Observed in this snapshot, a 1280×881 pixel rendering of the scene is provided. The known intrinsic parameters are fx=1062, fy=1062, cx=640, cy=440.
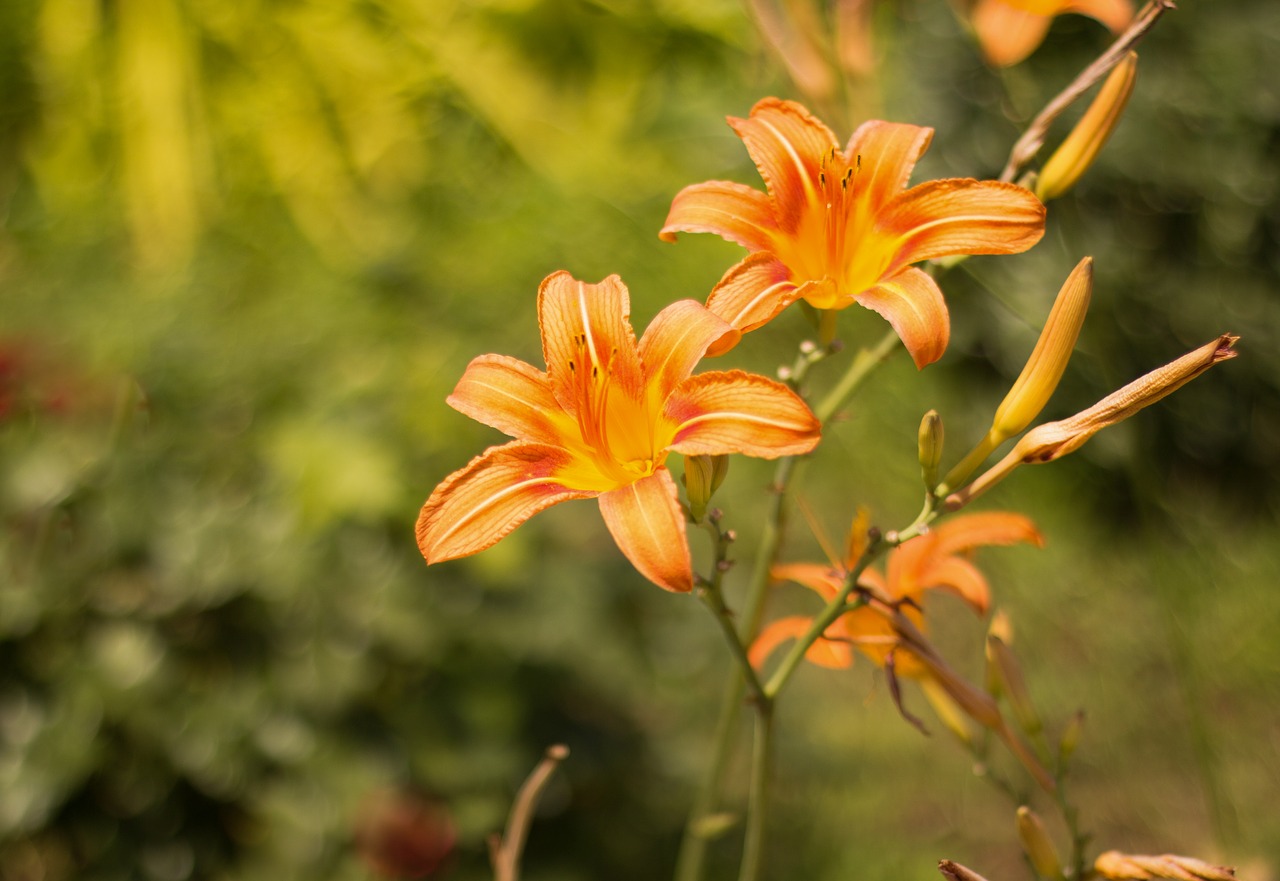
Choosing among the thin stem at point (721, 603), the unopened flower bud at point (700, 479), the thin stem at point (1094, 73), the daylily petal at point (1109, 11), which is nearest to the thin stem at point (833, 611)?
the thin stem at point (721, 603)

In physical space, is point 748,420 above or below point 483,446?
above

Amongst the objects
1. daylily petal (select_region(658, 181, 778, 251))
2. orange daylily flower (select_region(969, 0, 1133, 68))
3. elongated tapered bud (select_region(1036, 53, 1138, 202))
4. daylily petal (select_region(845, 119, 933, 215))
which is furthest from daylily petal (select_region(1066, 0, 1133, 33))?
daylily petal (select_region(658, 181, 778, 251))

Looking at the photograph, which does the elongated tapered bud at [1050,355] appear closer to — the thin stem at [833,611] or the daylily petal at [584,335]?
the thin stem at [833,611]

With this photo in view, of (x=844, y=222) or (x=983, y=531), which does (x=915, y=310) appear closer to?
(x=844, y=222)

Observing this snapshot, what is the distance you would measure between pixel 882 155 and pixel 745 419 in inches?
12.1

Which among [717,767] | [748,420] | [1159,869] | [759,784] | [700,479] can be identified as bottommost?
[717,767]

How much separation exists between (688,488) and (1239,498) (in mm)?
3006

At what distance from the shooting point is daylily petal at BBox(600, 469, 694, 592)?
0.71 metres

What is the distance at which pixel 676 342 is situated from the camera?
2.74 ft

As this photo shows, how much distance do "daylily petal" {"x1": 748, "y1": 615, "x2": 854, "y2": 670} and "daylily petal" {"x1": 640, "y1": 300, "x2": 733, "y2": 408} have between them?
0.27m

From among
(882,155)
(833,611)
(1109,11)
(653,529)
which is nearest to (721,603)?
(833,611)

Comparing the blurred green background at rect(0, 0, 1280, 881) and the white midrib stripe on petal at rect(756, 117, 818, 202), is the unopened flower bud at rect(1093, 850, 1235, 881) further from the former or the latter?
the white midrib stripe on petal at rect(756, 117, 818, 202)

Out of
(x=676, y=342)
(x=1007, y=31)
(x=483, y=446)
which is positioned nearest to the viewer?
(x=676, y=342)

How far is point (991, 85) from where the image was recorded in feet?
10.7
